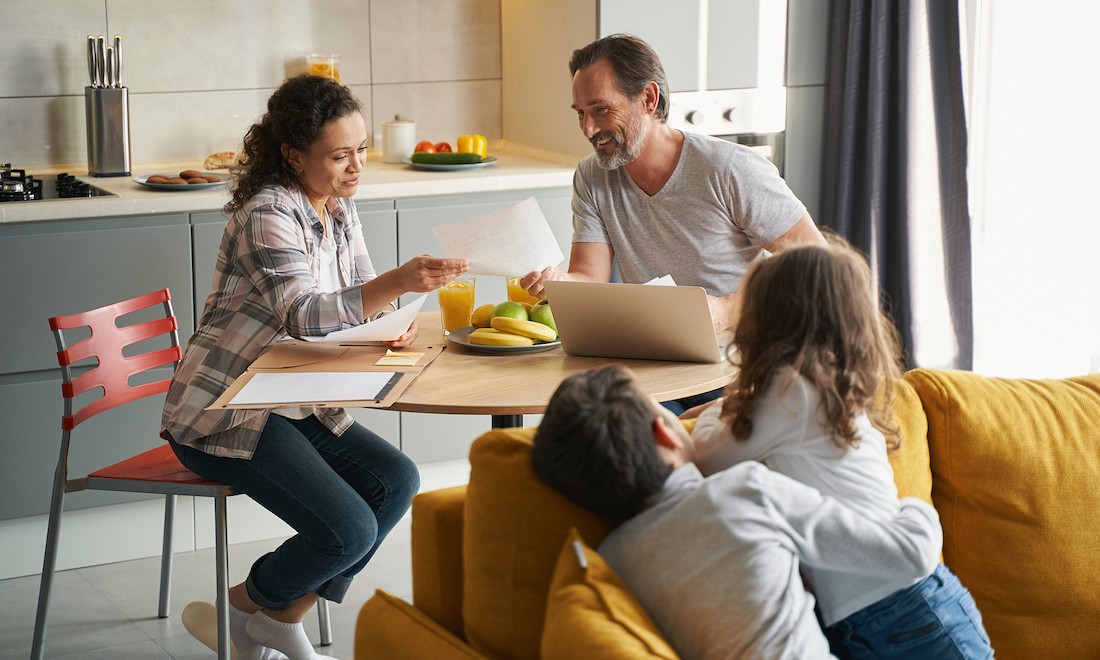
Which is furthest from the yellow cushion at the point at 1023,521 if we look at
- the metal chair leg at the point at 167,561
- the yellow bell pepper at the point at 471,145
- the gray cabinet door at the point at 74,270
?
the yellow bell pepper at the point at 471,145

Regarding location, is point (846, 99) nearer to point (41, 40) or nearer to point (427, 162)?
point (427, 162)

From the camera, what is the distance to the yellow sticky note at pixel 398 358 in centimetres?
223

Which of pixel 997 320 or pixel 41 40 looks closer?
pixel 41 40

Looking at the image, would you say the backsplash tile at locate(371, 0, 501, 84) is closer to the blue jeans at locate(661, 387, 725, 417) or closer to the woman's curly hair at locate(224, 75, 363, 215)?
the woman's curly hair at locate(224, 75, 363, 215)

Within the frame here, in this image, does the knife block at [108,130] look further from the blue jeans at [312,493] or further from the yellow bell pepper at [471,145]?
the blue jeans at [312,493]

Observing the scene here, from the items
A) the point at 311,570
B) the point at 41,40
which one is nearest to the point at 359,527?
the point at 311,570

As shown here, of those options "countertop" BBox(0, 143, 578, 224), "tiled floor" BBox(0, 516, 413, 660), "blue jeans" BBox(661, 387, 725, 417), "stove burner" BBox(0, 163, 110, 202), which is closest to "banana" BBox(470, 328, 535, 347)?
"blue jeans" BBox(661, 387, 725, 417)

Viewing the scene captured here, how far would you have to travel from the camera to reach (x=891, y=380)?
5.71 feet

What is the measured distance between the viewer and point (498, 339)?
91.4 inches

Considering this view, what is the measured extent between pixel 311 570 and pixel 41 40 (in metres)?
2.07

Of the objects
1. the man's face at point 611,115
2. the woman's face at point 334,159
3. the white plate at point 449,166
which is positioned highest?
the man's face at point 611,115

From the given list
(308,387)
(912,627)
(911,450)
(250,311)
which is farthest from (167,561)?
(912,627)

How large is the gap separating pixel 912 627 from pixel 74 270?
90.5 inches

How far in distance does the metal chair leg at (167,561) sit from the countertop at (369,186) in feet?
2.52
